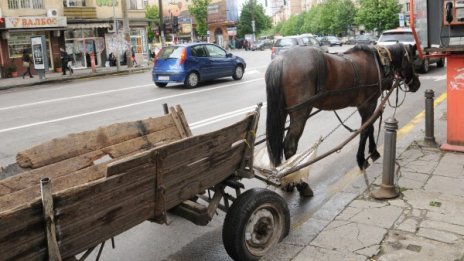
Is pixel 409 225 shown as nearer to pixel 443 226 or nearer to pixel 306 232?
pixel 443 226

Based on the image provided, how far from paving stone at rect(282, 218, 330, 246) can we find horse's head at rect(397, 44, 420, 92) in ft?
9.62

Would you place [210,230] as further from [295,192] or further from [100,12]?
[100,12]

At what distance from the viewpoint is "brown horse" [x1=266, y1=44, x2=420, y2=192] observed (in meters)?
5.40

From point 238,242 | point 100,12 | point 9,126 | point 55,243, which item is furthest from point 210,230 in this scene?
point 100,12

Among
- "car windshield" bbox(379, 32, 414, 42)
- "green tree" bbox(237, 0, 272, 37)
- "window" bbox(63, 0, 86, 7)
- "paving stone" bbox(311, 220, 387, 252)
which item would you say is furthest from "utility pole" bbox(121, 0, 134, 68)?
"green tree" bbox(237, 0, 272, 37)

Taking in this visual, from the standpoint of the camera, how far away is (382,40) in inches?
747

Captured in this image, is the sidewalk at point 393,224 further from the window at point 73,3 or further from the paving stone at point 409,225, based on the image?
the window at point 73,3

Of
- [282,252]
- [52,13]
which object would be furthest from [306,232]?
[52,13]

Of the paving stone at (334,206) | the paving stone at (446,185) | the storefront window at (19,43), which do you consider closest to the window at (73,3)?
the storefront window at (19,43)

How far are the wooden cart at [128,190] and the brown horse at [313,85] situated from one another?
1.17m

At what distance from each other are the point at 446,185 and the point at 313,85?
1822mm

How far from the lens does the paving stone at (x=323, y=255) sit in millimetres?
3869

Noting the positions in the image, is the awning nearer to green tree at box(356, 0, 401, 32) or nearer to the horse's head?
green tree at box(356, 0, 401, 32)

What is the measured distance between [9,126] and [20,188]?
27.0 ft
